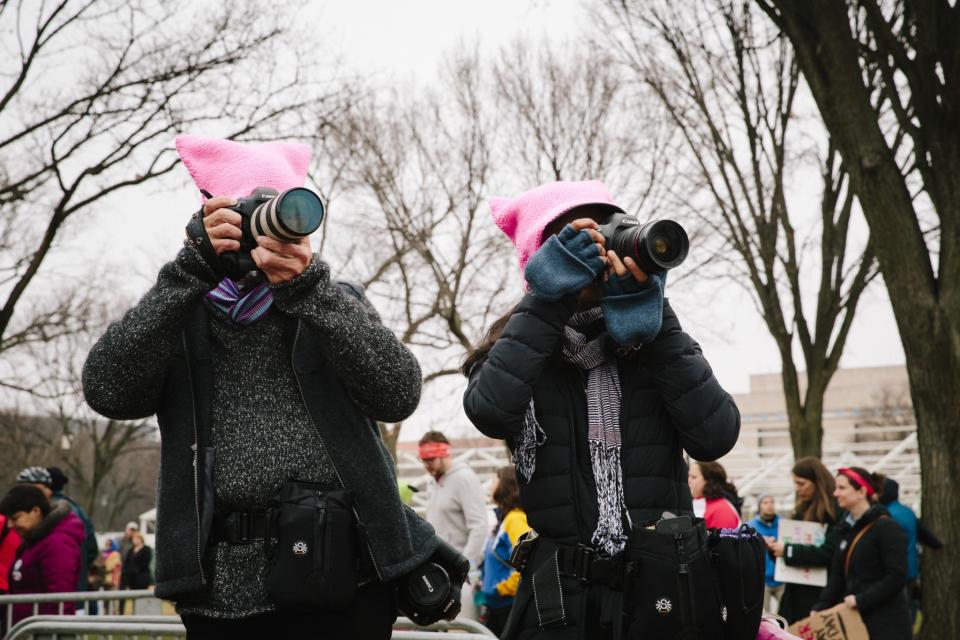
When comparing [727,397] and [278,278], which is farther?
[727,397]

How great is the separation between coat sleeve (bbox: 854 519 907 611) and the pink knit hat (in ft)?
13.7

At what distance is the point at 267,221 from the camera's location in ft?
7.11

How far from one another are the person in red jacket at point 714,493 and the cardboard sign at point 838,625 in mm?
849

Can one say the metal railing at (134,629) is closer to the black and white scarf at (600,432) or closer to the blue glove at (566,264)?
the black and white scarf at (600,432)

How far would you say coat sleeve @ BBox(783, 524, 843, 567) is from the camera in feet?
21.9

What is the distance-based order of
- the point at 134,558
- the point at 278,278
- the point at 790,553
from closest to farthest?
the point at 278,278
the point at 790,553
the point at 134,558

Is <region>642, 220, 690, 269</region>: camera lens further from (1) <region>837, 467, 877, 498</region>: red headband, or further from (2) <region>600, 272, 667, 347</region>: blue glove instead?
(1) <region>837, 467, 877, 498</region>: red headband

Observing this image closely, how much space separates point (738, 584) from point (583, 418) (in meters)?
0.53

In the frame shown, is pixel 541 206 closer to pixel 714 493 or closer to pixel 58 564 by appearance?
pixel 714 493

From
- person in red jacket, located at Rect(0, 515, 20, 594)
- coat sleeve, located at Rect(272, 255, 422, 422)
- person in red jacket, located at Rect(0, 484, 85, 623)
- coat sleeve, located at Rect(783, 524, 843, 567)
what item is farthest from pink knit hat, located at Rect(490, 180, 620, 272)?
person in red jacket, located at Rect(0, 515, 20, 594)

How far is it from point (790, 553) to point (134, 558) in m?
11.3

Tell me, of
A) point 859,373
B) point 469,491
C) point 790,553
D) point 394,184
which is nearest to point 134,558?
point 394,184

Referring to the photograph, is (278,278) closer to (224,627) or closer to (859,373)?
(224,627)

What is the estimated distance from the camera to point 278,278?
2277 millimetres
